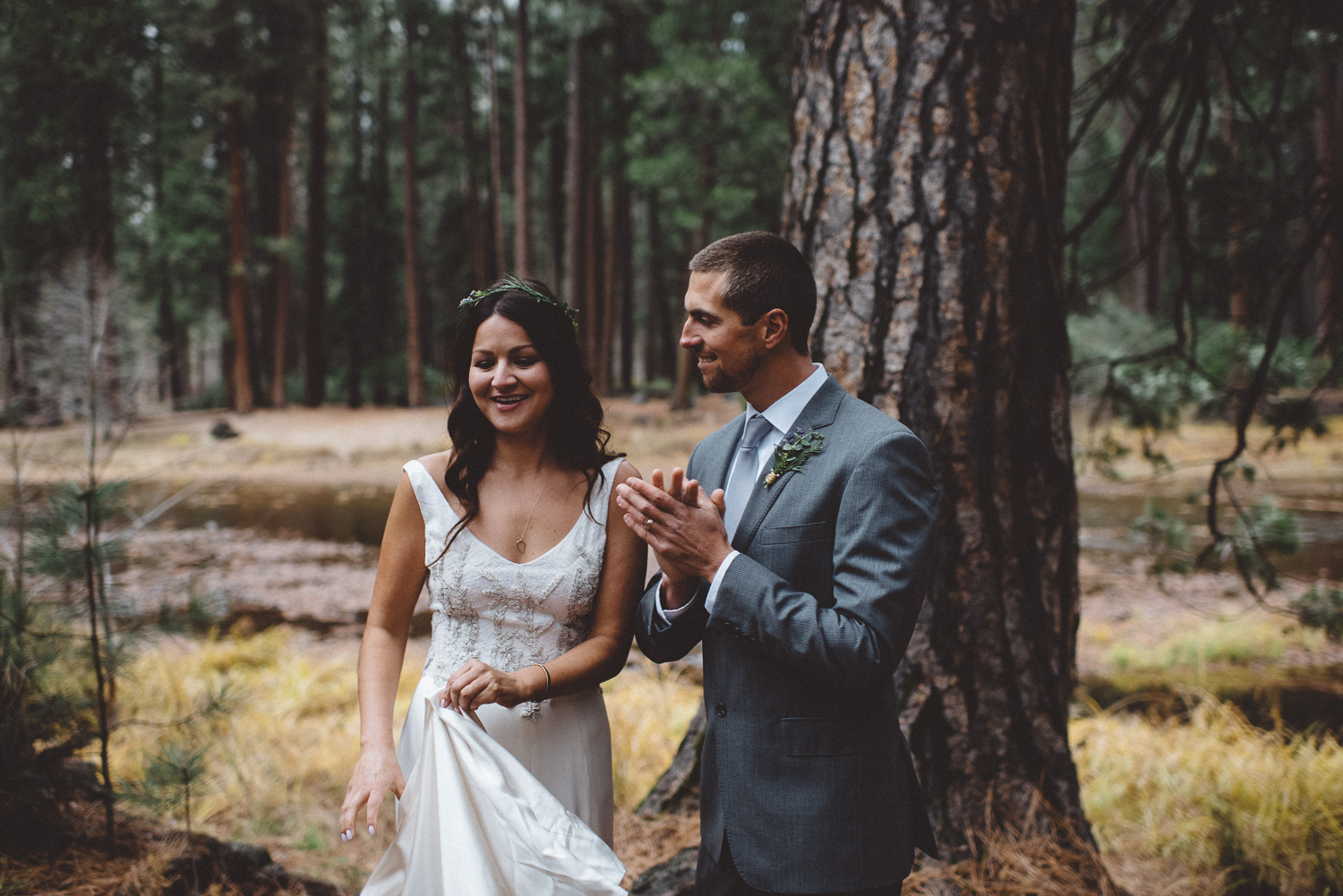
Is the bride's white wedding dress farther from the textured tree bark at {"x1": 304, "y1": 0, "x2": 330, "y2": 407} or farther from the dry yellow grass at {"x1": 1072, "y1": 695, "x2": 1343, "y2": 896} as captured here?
the textured tree bark at {"x1": 304, "y1": 0, "x2": 330, "y2": 407}

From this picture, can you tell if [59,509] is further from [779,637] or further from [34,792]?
[779,637]

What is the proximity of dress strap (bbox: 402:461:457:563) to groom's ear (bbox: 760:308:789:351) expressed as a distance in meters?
1.07

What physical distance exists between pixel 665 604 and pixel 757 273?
866 millimetres

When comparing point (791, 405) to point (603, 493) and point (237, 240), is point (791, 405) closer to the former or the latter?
point (603, 493)

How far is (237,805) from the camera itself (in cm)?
432

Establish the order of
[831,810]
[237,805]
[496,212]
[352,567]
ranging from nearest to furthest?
[831,810] → [237,805] → [352,567] → [496,212]

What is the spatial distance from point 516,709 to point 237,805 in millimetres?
3034

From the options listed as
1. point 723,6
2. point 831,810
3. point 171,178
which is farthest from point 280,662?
point 171,178

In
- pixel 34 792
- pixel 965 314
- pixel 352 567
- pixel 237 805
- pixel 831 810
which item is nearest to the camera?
pixel 831 810

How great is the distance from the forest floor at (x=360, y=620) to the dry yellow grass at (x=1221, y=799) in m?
0.17

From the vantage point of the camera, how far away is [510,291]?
2334mm

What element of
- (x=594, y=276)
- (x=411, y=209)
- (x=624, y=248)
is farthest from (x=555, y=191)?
(x=411, y=209)

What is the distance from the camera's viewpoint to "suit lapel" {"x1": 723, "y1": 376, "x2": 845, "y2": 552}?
1.94 m

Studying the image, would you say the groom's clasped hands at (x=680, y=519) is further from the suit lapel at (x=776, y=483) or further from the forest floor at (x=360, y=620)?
the forest floor at (x=360, y=620)
